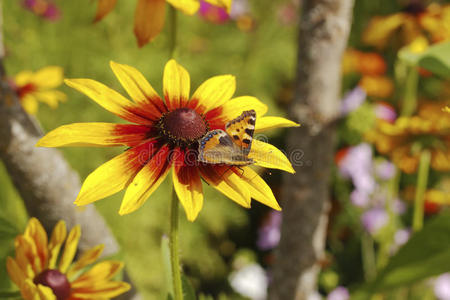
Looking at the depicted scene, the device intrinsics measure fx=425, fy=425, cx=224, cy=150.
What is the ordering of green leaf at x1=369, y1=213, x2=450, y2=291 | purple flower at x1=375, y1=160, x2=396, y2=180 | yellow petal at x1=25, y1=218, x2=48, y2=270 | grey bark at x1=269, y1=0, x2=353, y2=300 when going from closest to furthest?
yellow petal at x1=25, y1=218, x2=48, y2=270 → green leaf at x1=369, y1=213, x2=450, y2=291 → grey bark at x1=269, y1=0, x2=353, y2=300 → purple flower at x1=375, y1=160, x2=396, y2=180

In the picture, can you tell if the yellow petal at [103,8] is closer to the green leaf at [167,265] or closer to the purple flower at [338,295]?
the green leaf at [167,265]

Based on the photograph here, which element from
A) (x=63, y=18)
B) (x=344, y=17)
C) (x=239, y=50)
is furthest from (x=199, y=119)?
(x=239, y=50)

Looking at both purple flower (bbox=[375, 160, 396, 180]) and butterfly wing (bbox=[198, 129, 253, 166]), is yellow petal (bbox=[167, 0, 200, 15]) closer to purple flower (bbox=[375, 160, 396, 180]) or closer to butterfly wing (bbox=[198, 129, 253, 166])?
butterfly wing (bbox=[198, 129, 253, 166])

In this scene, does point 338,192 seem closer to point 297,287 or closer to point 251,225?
point 251,225

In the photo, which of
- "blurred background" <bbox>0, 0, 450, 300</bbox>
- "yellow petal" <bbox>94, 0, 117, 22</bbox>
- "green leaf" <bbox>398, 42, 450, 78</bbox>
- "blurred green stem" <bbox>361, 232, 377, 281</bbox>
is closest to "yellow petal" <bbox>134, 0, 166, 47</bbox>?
"yellow petal" <bbox>94, 0, 117, 22</bbox>

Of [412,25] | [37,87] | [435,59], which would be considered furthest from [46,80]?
[412,25]

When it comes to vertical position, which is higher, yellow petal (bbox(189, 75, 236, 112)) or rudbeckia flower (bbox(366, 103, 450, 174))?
rudbeckia flower (bbox(366, 103, 450, 174))

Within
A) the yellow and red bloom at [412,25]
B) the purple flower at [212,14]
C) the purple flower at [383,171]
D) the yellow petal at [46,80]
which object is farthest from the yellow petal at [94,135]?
the purple flower at [212,14]
